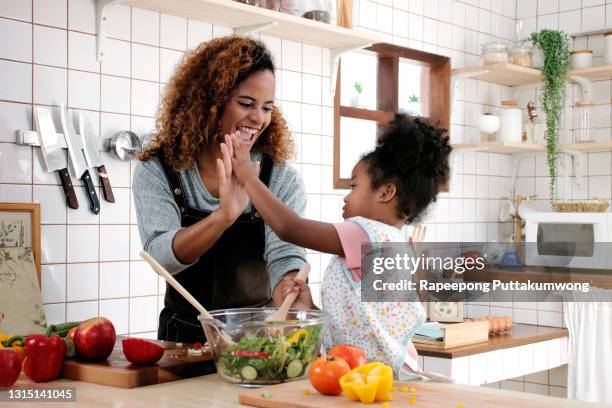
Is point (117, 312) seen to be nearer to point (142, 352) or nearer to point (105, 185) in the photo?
point (105, 185)

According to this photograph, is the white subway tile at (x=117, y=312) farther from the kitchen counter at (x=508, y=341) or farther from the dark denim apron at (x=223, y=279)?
the kitchen counter at (x=508, y=341)

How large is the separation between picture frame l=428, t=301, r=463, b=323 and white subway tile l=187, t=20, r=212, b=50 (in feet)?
5.14

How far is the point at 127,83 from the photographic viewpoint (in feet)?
8.99

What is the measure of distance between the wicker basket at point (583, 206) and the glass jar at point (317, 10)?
5.79 ft

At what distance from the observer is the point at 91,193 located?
102 inches

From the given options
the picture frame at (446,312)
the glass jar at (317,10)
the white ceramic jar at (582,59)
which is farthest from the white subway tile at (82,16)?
the white ceramic jar at (582,59)

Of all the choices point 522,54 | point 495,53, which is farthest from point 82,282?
point 522,54

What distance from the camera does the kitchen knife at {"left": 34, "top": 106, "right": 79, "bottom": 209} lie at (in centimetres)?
247

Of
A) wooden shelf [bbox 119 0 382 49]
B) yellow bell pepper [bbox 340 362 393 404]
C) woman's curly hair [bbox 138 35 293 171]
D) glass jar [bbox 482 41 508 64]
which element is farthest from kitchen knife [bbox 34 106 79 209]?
glass jar [bbox 482 41 508 64]

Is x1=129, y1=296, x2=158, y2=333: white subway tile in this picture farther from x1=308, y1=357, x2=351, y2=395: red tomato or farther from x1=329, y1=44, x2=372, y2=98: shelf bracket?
x1=308, y1=357, x2=351, y2=395: red tomato

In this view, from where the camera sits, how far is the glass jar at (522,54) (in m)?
4.31

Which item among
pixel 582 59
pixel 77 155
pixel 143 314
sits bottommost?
pixel 143 314

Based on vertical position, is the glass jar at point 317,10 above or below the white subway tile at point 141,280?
above

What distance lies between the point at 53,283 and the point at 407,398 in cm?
157
